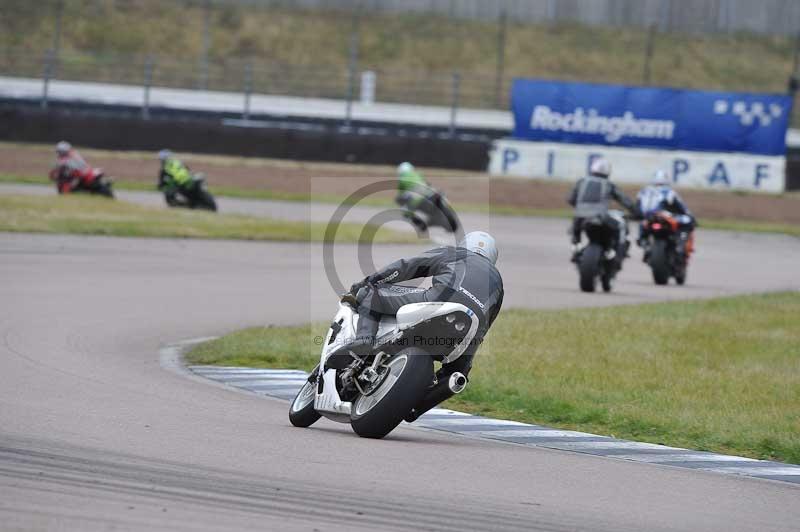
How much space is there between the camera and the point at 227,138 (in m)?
36.7

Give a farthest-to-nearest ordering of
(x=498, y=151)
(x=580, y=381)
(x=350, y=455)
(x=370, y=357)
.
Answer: (x=498, y=151) < (x=580, y=381) < (x=370, y=357) < (x=350, y=455)

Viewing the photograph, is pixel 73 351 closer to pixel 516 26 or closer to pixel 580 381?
pixel 580 381

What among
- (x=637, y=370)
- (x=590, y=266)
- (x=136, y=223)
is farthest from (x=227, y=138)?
(x=637, y=370)

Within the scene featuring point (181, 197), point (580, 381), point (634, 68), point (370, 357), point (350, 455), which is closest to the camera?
point (350, 455)

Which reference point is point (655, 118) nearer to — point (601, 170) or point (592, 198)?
point (601, 170)

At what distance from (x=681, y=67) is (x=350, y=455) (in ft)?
152

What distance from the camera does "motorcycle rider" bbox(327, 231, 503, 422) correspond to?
8.84m

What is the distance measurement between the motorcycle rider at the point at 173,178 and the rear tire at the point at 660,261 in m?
10.3

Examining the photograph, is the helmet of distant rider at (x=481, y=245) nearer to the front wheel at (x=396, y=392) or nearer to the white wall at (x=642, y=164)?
the front wheel at (x=396, y=392)

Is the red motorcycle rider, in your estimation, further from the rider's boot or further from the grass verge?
the rider's boot

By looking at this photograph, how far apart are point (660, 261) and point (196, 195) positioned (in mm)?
10266

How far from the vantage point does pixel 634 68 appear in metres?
52.3

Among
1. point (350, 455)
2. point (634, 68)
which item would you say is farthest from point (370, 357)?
point (634, 68)

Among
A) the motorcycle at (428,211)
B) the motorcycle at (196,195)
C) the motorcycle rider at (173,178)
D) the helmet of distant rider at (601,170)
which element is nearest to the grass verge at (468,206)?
the motorcycle at (428,211)
